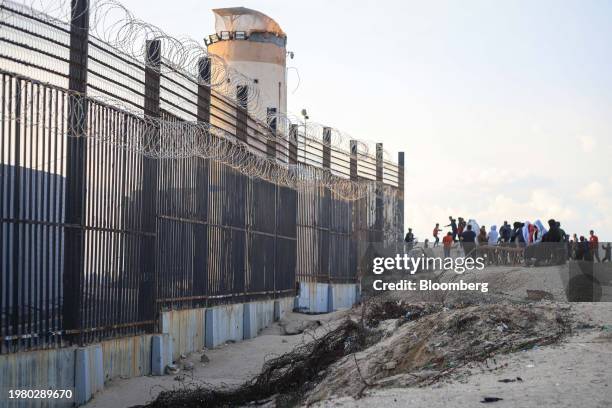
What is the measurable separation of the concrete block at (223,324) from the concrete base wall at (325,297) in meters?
4.22

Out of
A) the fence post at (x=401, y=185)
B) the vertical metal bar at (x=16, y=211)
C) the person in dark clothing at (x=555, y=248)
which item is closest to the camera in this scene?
the vertical metal bar at (x=16, y=211)

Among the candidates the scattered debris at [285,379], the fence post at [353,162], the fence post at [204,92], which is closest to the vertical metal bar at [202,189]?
the fence post at [204,92]

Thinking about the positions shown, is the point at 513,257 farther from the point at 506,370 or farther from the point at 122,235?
the point at 506,370

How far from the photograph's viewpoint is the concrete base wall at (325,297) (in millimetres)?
22300

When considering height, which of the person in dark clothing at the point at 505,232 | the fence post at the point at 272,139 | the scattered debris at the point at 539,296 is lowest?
the scattered debris at the point at 539,296

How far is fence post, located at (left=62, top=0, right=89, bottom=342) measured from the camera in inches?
435

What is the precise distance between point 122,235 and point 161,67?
9.02 ft

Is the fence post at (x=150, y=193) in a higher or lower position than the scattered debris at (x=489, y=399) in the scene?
higher

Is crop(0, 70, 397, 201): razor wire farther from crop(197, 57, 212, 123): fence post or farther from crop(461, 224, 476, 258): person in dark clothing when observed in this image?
crop(461, 224, 476, 258): person in dark clothing

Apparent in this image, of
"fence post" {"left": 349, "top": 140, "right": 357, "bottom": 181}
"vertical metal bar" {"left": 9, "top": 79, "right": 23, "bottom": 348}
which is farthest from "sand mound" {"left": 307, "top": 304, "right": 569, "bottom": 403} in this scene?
"fence post" {"left": 349, "top": 140, "right": 357, "bottom": 181}

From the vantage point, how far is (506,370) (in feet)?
30.2

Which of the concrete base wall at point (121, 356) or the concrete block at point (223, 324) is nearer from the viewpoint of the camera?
the concrete base wall at point (121, 356)

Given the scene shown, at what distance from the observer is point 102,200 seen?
11844 millimetres

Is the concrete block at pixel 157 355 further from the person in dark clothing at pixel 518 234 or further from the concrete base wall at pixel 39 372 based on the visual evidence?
the person in dark clothing at pixel 518 234
